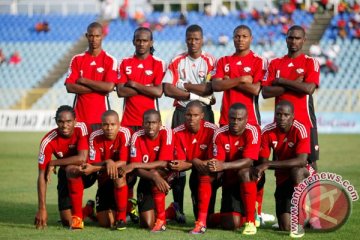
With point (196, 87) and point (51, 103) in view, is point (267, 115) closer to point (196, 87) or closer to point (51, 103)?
point (51, 103)

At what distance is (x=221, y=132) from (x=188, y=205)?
103 inches

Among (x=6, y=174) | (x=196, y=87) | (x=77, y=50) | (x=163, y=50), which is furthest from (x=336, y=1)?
(x=196, y=87)

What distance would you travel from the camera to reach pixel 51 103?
2991 cm

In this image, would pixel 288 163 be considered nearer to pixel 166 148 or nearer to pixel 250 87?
pixel 250 87

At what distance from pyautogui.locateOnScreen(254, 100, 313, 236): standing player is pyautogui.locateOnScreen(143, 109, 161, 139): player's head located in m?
1.24

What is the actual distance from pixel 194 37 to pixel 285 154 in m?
1.82

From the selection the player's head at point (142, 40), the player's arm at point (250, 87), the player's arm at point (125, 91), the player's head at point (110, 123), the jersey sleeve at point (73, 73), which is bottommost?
the player's head at point (110, 123)

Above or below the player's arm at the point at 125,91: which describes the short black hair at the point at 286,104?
below

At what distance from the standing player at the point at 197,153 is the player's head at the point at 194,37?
0.91 meters

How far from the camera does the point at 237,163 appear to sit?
344 inches

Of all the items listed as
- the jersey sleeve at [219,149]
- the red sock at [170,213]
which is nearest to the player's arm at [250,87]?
the jersey sleeve at [219,149]

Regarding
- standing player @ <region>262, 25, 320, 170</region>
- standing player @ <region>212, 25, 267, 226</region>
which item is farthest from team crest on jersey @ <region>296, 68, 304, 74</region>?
standing player @ <region>212, 25, 267, 226</region>

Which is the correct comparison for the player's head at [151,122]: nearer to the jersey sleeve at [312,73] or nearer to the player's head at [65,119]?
the player's head at [65,119]

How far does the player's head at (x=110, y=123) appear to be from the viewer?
8.95 m
